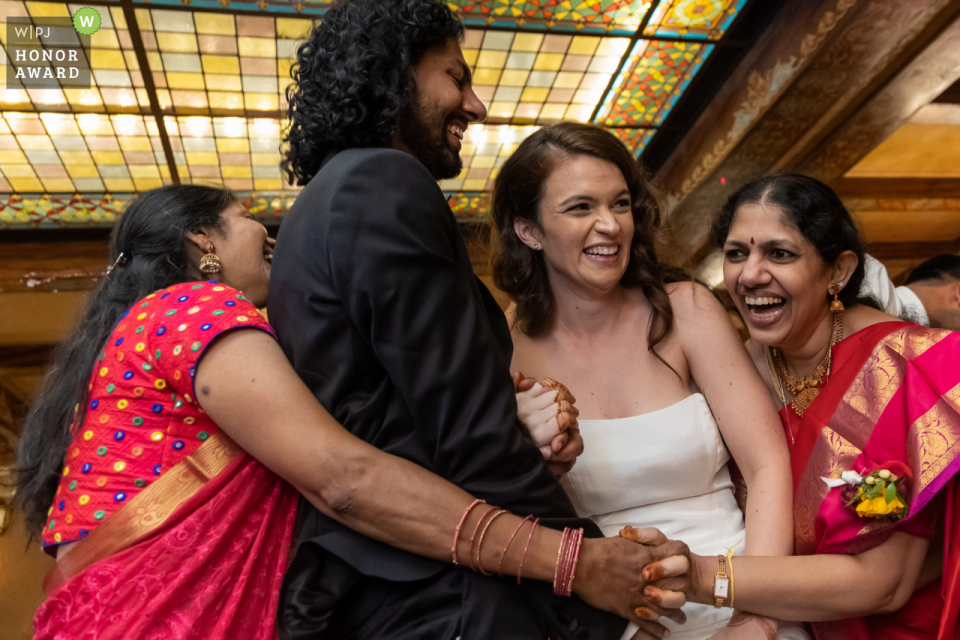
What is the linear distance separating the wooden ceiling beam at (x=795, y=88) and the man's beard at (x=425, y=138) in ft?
6.72

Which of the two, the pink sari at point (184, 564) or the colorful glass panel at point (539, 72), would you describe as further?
the colorful glass panel at point (539, 72)

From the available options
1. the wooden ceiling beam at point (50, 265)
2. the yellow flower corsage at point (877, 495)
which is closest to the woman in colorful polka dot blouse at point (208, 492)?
the yellow flower corsage at point (877, 495)

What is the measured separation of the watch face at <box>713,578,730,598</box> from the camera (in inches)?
64.9

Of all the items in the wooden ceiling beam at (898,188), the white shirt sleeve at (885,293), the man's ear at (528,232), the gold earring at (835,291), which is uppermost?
the man's ear at (528,232)

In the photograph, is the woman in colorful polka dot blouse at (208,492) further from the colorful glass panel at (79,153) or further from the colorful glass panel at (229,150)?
the colorful glass panel at (79,153)

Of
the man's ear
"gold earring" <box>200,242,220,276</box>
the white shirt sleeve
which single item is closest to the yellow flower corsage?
the man's ear

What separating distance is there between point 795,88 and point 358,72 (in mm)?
3703

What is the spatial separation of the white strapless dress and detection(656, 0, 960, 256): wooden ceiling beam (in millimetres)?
1719

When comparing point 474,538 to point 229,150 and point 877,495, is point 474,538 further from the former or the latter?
point 229,150

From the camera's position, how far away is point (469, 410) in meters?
1.26

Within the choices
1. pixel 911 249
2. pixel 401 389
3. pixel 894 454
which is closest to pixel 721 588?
pixel 894 454

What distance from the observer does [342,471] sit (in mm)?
1232

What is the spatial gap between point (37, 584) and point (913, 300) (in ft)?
22.4

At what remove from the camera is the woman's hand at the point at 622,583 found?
4.32 feet
